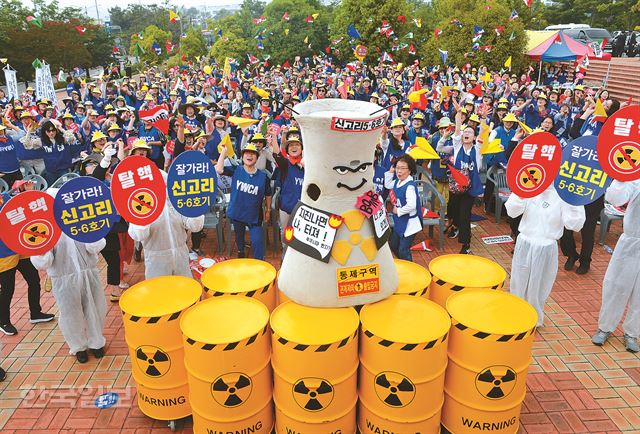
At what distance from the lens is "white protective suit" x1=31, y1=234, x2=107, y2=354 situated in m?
5.36

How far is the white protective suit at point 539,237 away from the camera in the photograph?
5.66 m

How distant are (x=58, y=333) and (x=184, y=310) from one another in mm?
3064

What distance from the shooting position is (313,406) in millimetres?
3955

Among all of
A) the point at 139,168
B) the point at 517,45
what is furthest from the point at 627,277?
the point at 517,45

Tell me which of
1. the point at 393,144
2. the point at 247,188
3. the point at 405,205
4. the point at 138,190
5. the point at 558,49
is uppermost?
the point at 558,49

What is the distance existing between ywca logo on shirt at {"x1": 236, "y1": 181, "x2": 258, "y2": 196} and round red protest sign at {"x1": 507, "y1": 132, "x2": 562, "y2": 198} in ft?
11.9

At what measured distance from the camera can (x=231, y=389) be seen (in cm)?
396

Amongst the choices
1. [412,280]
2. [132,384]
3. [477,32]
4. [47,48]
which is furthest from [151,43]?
[412,280]

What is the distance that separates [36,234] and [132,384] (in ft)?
6.40

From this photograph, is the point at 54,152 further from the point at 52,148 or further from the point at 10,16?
the point at 10,16

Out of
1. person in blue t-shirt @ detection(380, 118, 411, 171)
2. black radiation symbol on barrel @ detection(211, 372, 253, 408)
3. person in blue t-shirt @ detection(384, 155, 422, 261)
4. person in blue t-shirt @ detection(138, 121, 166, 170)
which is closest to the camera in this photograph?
black radiation symbol on barrel @ detection(211, 372, 253, 408)

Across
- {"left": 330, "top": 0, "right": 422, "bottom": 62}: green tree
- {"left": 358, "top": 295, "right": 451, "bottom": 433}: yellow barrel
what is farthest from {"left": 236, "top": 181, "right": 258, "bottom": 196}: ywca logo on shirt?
{"left": 330, "top": 0, "right": 422, "bottom": 62}: green tree

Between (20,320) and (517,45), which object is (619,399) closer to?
(20,320)

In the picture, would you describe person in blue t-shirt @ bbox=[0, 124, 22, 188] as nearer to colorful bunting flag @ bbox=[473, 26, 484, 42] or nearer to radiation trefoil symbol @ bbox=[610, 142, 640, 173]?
radiation trefoil symbol @ bbox=[610, 142, 640, 173]
